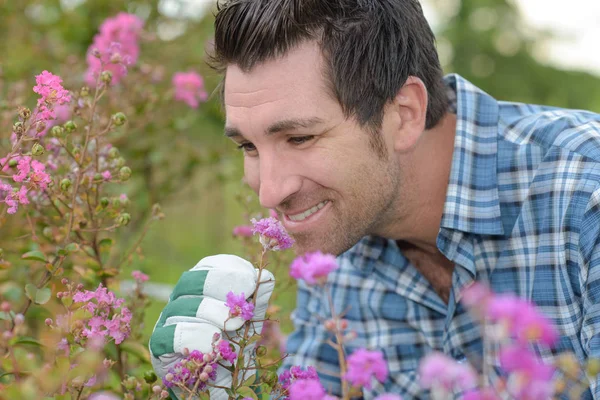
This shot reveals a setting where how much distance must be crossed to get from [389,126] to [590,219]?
521 millimetres

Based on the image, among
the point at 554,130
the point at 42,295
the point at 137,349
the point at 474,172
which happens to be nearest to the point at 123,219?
the point at 42,295

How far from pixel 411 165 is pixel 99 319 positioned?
1.00 meters

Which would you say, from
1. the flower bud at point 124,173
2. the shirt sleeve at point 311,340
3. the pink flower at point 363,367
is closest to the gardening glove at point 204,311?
the flower bud at point 124,173

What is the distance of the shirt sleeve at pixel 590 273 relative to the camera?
151 centimetres

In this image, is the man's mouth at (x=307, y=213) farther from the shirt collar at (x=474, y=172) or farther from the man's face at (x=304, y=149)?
the shirt collar at (x=474, y=172)

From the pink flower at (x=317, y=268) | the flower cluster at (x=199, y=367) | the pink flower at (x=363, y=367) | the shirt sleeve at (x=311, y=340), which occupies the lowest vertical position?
the shirt sleeve at (x=311, y=340)

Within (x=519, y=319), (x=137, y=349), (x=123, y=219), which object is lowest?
(x=137, y=349)

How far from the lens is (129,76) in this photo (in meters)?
2.50

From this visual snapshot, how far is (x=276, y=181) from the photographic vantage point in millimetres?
1604

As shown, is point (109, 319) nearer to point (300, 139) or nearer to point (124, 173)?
point (124, 173)

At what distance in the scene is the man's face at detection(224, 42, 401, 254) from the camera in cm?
161

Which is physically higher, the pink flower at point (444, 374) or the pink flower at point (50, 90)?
the pink flower at point (50, 90)

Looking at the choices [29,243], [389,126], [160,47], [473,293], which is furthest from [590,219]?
[160,47]

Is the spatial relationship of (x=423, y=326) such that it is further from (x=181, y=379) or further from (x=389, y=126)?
(x=181, y=379)
